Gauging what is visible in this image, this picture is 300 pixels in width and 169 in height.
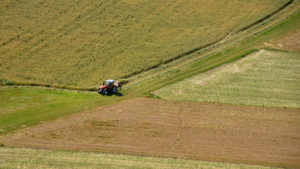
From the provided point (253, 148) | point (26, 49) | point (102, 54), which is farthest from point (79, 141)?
point (26, 49)

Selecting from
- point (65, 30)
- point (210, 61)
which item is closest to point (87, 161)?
point (210, 61)

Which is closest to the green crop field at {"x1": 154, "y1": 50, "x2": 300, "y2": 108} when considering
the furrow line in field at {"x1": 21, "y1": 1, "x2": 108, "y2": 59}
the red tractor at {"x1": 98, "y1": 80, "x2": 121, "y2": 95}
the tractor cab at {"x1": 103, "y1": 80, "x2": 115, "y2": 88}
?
the red tractor at {"x1": 98, "y1": 80, "x2": 121, "y2": 95}

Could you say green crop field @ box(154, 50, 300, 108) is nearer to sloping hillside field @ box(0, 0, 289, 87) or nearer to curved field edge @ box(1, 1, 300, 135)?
curved field edge @ box(1, 1, 300, 135)

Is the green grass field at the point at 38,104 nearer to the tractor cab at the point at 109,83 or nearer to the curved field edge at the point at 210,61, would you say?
the tractor cab at the point at 109,83

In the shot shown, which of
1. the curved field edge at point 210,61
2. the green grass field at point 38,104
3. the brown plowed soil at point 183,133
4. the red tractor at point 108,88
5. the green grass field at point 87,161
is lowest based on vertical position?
the green grass field at point 87,161

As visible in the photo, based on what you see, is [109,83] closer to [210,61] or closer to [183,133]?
[183,133]

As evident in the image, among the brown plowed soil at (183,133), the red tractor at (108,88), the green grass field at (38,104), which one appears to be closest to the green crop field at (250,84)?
the brown plowed soil at (183,133)

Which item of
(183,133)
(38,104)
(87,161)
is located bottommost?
(87,161)
